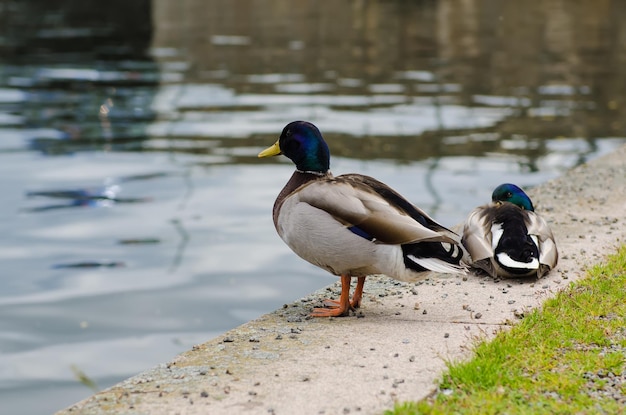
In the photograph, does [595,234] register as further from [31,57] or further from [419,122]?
[31,57]

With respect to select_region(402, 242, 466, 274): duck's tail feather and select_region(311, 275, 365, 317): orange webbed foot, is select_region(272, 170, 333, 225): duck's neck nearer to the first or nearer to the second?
select_region(311, 275, 365, 317): orange webbed foot

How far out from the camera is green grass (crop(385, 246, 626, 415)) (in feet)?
12.4

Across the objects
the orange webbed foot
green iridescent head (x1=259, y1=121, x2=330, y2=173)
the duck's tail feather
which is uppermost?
green iridescent head (x1=259, y1=121, x2=330, y2=173)

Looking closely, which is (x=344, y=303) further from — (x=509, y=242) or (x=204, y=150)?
(x=204, y=150)

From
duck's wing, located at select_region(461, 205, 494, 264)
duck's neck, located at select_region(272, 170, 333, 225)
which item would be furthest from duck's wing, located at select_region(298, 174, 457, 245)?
duck's wing, located at select_region(461, 205, 494, 264)

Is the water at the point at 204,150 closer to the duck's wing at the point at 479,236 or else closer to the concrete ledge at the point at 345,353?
the concrete ledge at the point at 345,353

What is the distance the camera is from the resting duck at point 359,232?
4.92m

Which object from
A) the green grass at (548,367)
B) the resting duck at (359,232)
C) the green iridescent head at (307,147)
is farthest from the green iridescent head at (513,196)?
the green iridescent head at (307,147)

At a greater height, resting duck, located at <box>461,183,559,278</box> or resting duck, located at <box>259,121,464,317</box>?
resting duck, located at <box>259,121,464,317</box>

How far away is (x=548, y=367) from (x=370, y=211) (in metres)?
1.23

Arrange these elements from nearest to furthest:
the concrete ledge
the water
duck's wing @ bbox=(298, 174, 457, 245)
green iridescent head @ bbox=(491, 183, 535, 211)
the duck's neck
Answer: the concrete ledge
duck's wing @ bbox=(298, 174, 457, 245)
the duck's neck
green iridescent head @ bbox=(491, 183, 535, 211)
the water

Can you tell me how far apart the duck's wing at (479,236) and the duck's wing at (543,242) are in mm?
230

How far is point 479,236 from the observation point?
584 cm

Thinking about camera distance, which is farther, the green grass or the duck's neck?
the duck's neck
